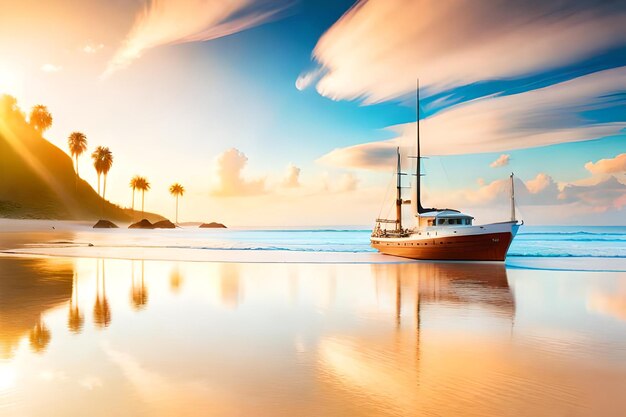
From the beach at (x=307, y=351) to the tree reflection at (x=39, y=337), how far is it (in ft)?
0.13

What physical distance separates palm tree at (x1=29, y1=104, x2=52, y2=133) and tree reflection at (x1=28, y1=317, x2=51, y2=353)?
196329mm

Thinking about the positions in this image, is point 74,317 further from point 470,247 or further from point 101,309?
point 470,247

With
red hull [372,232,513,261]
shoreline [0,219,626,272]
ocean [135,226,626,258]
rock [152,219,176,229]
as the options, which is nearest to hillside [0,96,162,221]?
rock [152,219,176,229]

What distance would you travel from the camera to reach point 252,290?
17.7 m

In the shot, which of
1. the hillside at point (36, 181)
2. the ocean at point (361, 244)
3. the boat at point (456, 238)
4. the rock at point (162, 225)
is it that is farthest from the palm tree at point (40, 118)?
the boat at point (456, 238)

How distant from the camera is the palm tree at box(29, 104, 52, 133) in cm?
17175

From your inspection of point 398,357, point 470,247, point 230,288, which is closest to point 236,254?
point 470,247

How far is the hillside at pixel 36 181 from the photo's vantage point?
486 ft

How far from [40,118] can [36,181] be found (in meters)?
30.5

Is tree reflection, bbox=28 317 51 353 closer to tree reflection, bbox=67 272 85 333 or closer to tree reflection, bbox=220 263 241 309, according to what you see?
tree reflection, bbox=67 272 85 333

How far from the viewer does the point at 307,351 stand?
878 centimetres

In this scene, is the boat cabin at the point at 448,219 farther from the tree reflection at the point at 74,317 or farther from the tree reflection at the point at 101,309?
the tree reflection at the point at 74,317

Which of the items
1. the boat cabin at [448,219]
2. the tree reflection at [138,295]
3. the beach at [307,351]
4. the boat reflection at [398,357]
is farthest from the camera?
the boat cabin at [448,219]

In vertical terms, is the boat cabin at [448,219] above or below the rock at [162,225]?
above
